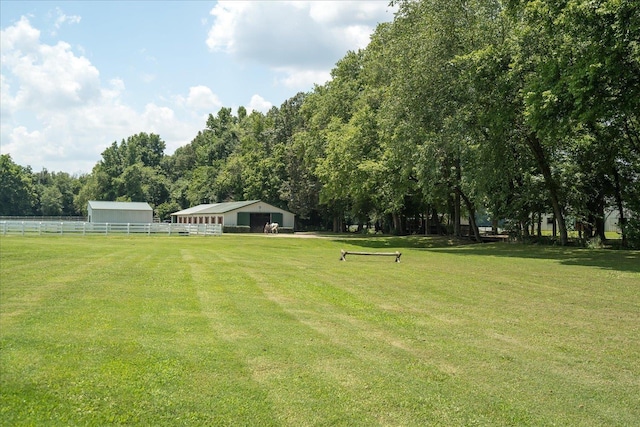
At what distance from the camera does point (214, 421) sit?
552cm

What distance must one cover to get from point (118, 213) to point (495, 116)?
48273 millimetres

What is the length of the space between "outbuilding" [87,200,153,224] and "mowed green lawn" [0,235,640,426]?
166 feet

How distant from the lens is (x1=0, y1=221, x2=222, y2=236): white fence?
127 feet

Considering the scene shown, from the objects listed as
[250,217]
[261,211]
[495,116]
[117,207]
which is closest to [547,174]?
[495,116]

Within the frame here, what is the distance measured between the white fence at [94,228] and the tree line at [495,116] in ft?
38.6

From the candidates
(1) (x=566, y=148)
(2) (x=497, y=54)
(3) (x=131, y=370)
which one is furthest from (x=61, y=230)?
(3) (x=131, y=370)

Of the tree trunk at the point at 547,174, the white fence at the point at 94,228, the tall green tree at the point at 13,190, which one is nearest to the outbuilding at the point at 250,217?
the white fence at the point at 94,228

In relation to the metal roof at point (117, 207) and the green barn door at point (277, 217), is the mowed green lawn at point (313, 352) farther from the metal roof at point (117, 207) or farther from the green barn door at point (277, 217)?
the metal roof at point (117, 207)

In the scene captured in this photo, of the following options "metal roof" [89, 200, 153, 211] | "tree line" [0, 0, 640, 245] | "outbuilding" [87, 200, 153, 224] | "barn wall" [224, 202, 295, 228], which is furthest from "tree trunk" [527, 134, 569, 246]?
"metal roof" [89, 200, 153, 211]

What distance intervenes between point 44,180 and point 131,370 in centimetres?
15504

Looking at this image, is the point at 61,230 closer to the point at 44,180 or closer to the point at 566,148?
the point at 566,148

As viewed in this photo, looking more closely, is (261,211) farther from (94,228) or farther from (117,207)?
(94,228)

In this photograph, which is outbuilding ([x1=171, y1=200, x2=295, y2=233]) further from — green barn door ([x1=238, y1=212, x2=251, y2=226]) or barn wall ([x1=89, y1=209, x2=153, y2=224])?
barn wall ([x1=89, y1=209, x2=153, y2=224])

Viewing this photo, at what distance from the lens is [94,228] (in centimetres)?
4134
